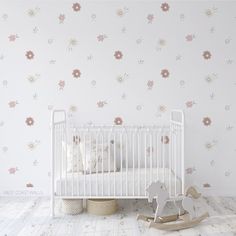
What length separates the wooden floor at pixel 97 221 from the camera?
276 cm

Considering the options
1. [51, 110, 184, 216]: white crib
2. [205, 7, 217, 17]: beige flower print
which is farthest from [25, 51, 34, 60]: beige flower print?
[205, 7, 217, 17]: beige flower print

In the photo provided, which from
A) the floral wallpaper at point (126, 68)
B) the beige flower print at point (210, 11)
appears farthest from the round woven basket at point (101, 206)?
the beige flower print at point (210, 11)

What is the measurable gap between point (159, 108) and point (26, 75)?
144cm

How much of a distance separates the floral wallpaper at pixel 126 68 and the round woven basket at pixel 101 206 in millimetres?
887

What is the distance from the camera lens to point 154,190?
2881 mm

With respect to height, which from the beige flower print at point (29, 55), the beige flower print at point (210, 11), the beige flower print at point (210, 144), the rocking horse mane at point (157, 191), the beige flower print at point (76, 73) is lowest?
the rocking horse mane at point (157, 191)

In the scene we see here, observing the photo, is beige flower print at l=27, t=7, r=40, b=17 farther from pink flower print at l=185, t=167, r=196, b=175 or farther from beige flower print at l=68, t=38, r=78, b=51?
pink flower print at l=185, t=167, r=196, b=175

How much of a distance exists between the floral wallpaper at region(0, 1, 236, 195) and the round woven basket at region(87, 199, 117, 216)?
887mm

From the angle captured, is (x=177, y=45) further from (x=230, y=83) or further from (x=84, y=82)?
(x=84, y=82)

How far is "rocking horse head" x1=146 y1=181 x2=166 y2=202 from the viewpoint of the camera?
2867 mm

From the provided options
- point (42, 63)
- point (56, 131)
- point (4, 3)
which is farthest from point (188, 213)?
point (4, 3)

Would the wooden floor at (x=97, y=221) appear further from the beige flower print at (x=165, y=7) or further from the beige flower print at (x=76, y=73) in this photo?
the beige flower print at (x=165, y=7)

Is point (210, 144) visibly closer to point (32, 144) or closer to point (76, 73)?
point (76, 73)

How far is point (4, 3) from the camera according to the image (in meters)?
3.74
